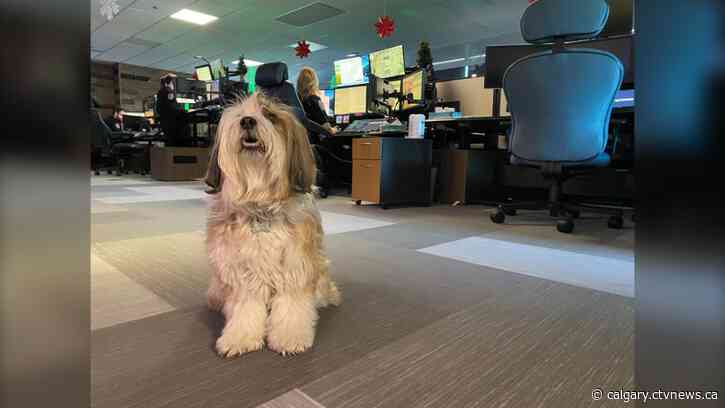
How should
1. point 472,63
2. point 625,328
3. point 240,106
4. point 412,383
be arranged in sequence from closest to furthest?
1. point 412,383
2. point 240,106
3. point 625,328
4. point 472,63

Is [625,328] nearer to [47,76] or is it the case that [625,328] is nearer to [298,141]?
[298,141]

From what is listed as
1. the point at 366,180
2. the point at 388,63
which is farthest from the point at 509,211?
the point at 388,63

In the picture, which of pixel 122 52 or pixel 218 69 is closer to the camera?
pixel 218 69

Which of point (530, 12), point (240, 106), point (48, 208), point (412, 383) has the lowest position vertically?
point (412, 383)

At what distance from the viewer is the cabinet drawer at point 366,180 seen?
3.87 meters

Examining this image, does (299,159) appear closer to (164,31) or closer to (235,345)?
(235,345)

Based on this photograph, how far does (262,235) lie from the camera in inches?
42.8

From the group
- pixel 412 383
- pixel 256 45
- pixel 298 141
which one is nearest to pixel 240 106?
pixel 298 141

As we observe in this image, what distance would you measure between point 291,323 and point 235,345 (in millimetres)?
155

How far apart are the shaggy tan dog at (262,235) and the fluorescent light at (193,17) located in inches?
331

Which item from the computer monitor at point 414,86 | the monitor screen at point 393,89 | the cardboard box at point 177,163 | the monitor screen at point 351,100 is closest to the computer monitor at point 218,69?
the cardboard box at point 177,163

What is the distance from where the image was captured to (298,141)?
1.19m

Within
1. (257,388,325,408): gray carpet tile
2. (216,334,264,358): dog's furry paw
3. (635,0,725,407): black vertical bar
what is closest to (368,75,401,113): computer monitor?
(216,334,264,358): dog's furry paw

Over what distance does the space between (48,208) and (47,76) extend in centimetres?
8
